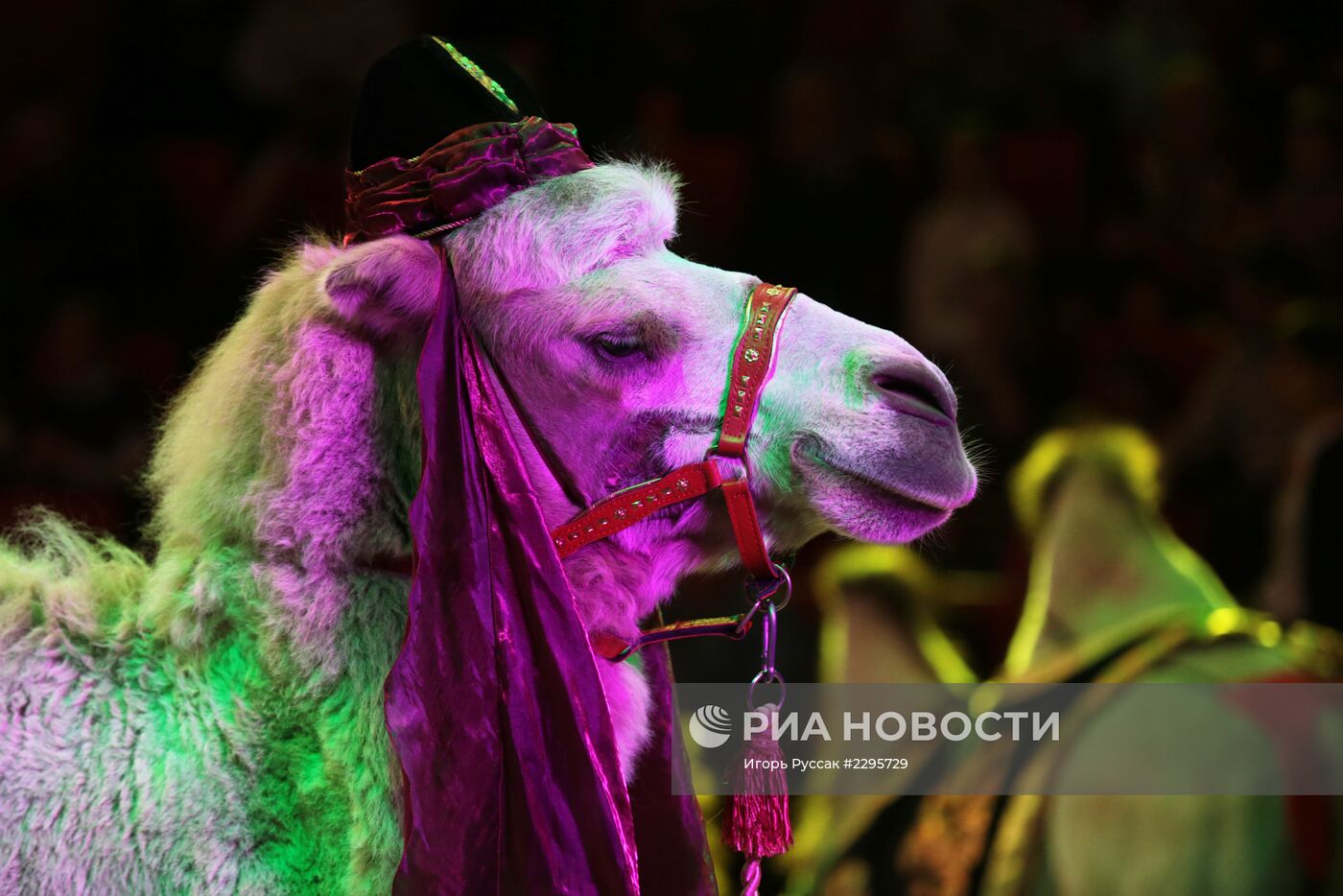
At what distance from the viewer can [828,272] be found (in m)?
4.37

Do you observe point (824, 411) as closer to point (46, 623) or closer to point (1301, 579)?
point (46, 623)

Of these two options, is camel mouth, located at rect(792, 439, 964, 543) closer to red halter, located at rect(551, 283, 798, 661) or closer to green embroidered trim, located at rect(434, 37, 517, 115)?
red halter, located at rect(551, 283, 798, 661)

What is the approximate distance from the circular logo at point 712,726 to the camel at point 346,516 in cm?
22

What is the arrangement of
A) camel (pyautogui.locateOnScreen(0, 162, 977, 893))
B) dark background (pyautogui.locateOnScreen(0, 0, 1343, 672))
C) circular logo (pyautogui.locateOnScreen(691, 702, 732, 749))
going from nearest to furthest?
camel (pyautogui.locateOnScreen(0, 162, 977, 893))
circular logo (pyautogui.locateOnScreen(691, 702, 732, 749))
dark background (pyautogui.locateOnScreen(0, 0, 1343, 672))

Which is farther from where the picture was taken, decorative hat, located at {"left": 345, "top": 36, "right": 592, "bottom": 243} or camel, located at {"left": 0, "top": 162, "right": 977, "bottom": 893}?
decorative hat, located at {"left": 345, "top": 36, "right": 592, "bottom": 243}

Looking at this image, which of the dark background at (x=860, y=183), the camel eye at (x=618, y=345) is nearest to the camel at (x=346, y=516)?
the camel eye at (x=618, y=345)

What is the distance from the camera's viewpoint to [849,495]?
4.62 ft

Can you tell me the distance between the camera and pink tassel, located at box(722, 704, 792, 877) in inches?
56.6

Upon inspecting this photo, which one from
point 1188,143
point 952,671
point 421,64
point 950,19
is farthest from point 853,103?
point 421,64

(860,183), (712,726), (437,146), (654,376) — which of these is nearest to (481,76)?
(437,146)

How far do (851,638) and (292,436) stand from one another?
→ 172 cm

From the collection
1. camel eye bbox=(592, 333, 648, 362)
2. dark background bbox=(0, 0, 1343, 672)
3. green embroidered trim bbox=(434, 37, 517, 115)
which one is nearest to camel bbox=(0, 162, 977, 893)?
camel eye bbox=(592, 333, 648, 362)

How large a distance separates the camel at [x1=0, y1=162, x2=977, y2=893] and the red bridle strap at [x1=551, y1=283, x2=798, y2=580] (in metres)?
0.02

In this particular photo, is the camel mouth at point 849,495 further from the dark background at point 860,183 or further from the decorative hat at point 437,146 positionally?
the dark background at point 860,183
